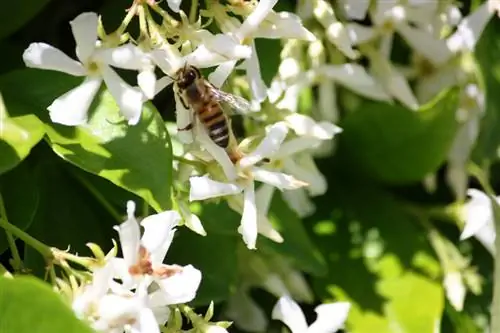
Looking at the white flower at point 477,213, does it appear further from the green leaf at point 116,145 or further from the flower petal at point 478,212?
the green leaf at point 116,145

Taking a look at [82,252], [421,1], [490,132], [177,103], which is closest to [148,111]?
[177,103]

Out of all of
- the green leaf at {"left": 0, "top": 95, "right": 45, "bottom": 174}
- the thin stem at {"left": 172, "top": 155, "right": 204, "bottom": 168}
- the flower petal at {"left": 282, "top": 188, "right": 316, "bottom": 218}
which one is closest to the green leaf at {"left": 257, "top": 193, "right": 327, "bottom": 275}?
the flower petal at {"left": 282, "top": 188, "right": 316, "bottom": 218}

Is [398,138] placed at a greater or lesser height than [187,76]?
lesser

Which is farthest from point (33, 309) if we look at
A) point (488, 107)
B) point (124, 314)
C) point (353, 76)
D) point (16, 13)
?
point (488, 107)

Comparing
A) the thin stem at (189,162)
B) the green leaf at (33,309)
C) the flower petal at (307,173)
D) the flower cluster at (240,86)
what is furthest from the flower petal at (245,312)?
the green leaf at (33,309)

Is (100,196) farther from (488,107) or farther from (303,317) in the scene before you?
(488,107)

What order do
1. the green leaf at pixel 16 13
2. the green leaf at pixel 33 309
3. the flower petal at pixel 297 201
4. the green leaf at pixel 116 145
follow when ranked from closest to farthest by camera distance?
the green leaf at pixel 33 309 → the green leaf at pixel 116 145 → the green leaf at pixel 16 13 → the flower petal at pixel 297 201
